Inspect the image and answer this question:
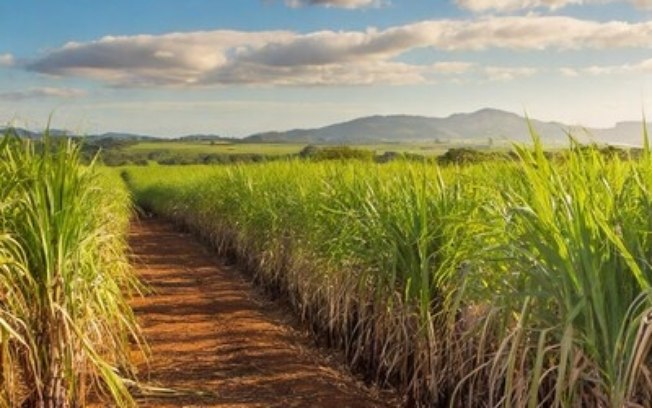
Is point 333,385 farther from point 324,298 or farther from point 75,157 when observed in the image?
point 75,157

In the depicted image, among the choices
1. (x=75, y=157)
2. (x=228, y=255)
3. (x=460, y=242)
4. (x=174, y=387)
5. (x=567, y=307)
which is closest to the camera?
(x=567, y=307)

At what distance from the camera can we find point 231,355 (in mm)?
8156

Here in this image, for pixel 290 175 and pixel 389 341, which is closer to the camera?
pixel 389 341

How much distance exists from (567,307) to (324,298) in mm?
5603

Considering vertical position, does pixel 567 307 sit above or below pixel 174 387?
above

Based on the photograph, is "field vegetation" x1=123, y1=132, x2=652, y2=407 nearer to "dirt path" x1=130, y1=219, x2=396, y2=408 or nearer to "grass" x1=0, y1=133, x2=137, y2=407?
"dirt path" x1=130, y1=219, x2=396, y2=408

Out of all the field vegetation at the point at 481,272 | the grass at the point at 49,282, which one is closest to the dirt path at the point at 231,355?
the field vegetation at the point at 481,272

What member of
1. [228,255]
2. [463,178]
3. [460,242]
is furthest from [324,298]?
[228,255]

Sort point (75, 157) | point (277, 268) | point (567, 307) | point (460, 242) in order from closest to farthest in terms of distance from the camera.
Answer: point (567, 307), point (75, 157), point (460, 242), point (277, 268)

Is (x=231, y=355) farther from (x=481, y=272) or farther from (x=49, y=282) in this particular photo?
(x=481, y=272)

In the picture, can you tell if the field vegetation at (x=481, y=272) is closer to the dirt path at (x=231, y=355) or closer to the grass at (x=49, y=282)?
the dirt path at (x=231, y=355)

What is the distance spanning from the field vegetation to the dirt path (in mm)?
360

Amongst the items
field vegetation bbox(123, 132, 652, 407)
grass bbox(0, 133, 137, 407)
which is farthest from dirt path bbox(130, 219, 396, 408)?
grass bbox(0, 133, 137, 407)

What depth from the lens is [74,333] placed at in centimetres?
511
